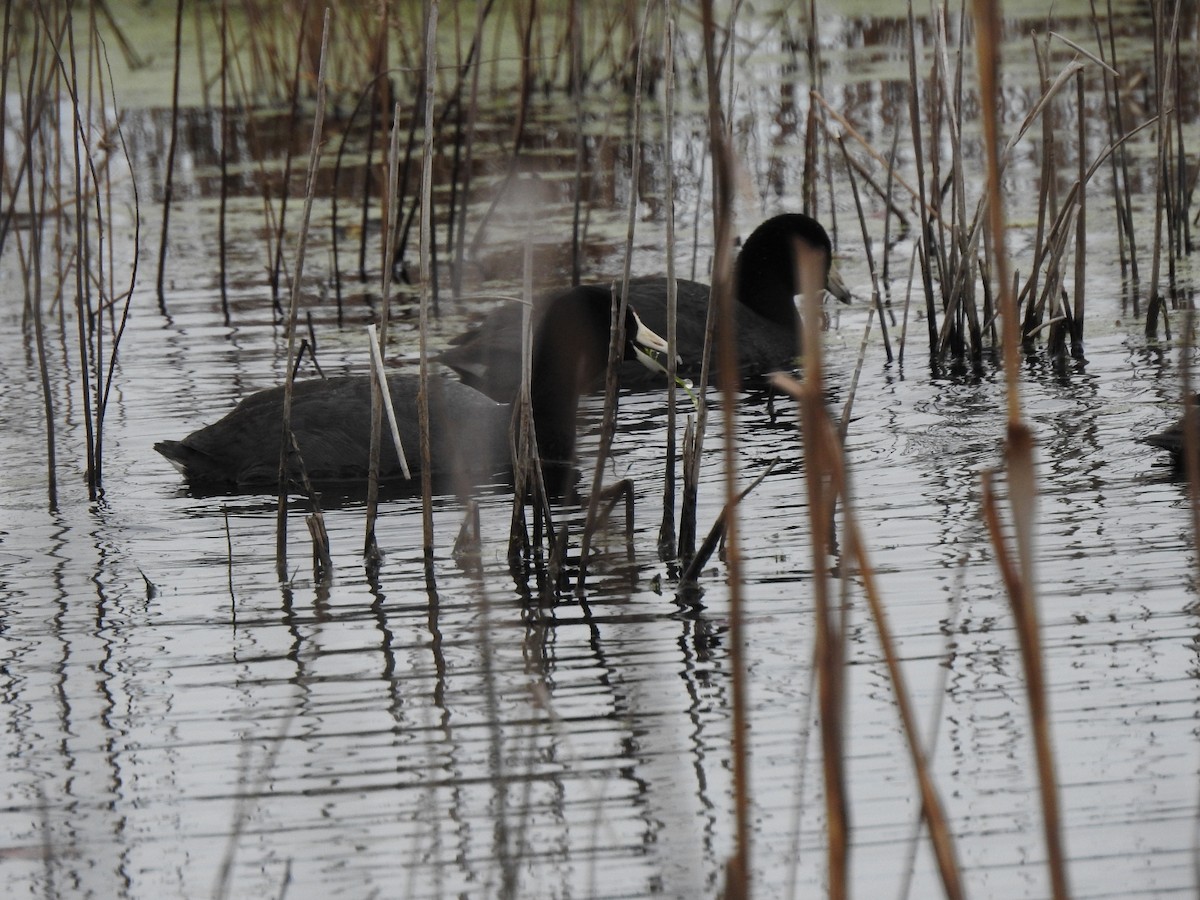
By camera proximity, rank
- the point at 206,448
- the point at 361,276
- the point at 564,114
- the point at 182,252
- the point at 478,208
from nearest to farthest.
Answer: the point at 206,448 < the point at 361,276 < the point at 182,252 < the point at 478,208 < the point at 564,114

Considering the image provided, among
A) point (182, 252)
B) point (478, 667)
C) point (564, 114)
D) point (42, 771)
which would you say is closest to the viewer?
point (42, 771)

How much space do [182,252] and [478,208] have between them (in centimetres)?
144

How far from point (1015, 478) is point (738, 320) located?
547 cm

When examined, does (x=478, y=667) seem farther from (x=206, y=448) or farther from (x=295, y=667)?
(x=206, y=448)

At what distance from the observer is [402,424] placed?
16.7 ft

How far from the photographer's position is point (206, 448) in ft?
16.3

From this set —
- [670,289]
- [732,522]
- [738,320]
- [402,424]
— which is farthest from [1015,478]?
[738,320]

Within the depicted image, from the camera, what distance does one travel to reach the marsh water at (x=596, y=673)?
8.10 ft

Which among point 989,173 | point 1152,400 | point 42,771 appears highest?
point 989,173

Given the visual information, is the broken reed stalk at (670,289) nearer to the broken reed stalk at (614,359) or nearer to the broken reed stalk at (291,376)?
the broken reed stalk at (614,359)

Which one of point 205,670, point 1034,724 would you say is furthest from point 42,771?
point 1034,724

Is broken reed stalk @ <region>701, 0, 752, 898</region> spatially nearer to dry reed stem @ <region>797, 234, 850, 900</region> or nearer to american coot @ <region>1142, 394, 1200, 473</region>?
dry reed stem @ <region>797, 234, 850, 900</region>

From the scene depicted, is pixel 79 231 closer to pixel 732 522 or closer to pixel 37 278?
Answer: pixel 37 278

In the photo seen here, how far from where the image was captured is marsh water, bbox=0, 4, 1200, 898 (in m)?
2.47
